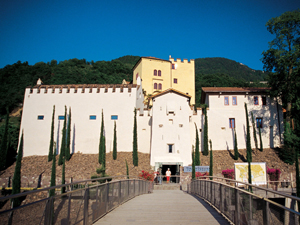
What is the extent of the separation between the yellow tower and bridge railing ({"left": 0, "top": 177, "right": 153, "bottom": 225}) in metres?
42.7

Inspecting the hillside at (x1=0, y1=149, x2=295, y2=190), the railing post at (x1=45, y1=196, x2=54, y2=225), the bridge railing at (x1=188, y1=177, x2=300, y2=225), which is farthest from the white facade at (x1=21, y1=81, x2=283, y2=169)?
the railing post at (x1=45, y1=196, x2=54, y2=225)

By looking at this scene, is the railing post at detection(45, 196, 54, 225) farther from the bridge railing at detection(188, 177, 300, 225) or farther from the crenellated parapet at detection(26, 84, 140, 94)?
the crenellated parapet at detection(26, 84, 140, 94)

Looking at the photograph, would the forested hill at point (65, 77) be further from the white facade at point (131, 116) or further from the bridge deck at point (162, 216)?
the bridge deck at point (162, 216)

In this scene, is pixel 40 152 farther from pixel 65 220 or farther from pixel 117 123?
pixel 65 220

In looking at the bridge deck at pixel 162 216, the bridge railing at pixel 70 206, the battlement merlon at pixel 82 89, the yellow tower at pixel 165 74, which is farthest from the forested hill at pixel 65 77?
the bridge railing at pixel 70 206

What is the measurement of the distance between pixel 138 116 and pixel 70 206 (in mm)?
29059

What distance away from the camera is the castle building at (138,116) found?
3241cm

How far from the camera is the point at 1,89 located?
61719 millimetres

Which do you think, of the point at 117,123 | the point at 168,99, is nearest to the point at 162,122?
the point at 168,99

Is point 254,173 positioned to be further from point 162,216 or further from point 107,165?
point 107,165

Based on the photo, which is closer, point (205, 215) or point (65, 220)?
point (65, 220)

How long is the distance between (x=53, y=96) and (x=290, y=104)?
31.6 metres

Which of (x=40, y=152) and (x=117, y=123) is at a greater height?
(x=117, y=123)

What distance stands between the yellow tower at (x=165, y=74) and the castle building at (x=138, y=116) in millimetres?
16092
